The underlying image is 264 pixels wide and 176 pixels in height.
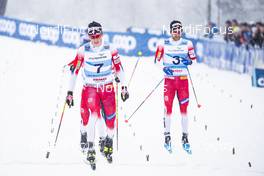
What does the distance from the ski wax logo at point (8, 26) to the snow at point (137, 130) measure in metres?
9.83

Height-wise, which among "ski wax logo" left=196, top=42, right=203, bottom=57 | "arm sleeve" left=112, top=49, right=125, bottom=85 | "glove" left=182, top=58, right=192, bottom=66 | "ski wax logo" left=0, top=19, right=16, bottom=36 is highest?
"ski wax logo" left=0, top=19, right=16, bottom=36

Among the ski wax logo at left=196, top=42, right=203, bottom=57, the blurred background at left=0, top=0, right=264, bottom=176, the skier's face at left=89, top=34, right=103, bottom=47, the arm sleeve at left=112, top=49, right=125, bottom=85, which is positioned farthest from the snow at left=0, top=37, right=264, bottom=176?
the ski wax logo at left=196, top=42, right=203, bottom=57

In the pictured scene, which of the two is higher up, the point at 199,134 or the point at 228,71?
the point at 228,71

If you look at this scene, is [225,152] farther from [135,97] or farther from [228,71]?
[228,71]

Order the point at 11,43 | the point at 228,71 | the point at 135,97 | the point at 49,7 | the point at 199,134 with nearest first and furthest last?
1. the point at 199,134
2. the point at 135,97
3. the point at 228,71
4. the point at 11,43
5. the point at 49,7

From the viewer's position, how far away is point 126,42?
26.0 meters

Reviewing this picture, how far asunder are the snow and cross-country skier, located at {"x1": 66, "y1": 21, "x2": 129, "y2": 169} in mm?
496

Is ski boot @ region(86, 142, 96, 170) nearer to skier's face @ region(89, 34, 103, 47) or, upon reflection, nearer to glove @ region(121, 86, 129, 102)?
glove @ region(121, 86, 129, 102)

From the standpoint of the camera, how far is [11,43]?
26344 millimetres

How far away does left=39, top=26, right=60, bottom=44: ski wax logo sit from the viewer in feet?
91.4

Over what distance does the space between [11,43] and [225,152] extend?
19780 millimetres

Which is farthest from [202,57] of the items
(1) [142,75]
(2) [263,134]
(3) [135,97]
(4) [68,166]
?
(4) [68,166]

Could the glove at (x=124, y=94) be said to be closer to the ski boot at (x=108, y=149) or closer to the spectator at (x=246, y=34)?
the ski boot at (x=108, y=149)

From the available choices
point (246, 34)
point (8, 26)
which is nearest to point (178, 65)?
point (246, 34)
